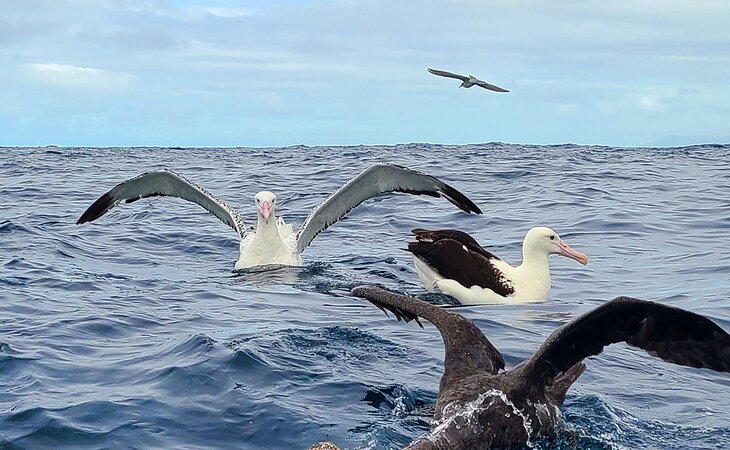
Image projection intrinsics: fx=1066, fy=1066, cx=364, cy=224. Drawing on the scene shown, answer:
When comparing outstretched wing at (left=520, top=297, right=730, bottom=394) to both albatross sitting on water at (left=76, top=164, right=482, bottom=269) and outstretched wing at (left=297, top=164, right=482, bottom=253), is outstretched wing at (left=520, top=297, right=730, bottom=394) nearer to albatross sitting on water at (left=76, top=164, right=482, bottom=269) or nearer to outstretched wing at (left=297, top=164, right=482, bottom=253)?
outstretched wing at (left=297, top=164, right=482, bottom=253)

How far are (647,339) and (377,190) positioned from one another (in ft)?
A: 23.2

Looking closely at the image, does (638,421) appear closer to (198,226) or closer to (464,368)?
(464,368)

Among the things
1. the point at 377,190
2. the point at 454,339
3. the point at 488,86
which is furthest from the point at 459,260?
the point at 488,86

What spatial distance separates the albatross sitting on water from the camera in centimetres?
1257

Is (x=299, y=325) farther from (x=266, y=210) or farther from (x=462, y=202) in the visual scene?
(x=266, y=210)

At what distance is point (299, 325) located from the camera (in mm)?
8977

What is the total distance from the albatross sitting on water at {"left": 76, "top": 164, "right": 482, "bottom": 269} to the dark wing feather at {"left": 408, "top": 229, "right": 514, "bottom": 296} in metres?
1.27

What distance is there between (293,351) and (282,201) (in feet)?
43.3

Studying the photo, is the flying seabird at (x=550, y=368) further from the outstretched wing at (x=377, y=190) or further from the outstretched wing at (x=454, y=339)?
the outstretched wing at (x=377, y=190)

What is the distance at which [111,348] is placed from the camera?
324 inches

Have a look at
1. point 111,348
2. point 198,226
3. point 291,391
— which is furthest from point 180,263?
point 291,391

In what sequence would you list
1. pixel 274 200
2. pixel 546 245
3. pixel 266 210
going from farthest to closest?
pixel 274 200, pixel 266 210, pixel 546 245

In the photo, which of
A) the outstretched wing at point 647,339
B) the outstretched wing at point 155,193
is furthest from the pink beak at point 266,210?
the outstretched wing at point 647,339

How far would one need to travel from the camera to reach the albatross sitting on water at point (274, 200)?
12570mm
